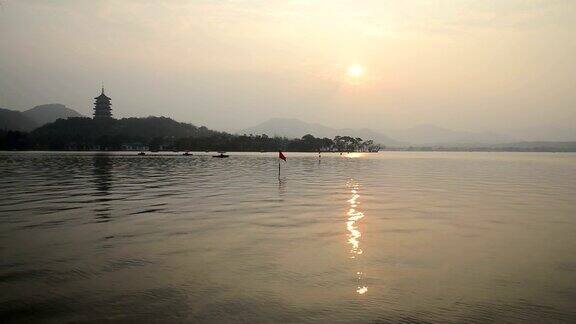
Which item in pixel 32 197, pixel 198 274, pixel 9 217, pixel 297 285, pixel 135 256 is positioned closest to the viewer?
pixel 297 285

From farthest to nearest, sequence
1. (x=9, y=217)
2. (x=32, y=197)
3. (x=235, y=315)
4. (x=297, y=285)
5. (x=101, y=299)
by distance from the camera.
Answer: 1. (x=32, y=197)
2. (x=9, y=217)
3. (x=297, y=285)
4. (x=101, y=299)
5. (x=235, y=315)

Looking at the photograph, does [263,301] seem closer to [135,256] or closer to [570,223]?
[135,256]

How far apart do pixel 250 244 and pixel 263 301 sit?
5.61 m

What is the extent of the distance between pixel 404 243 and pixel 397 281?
4.71m

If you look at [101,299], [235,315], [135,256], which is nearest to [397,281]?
[235,315]

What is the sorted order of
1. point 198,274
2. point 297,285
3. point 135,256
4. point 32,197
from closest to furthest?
point 297,285
point 198,274
point 135,256
point 32,197

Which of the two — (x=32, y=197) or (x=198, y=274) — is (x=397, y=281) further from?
(x=32, y=197)

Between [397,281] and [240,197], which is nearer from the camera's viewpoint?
[397,281]

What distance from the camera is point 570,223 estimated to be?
65.0ft

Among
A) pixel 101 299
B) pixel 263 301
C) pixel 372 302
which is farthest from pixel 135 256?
pixel 372 302

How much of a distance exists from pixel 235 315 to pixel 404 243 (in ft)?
28.3

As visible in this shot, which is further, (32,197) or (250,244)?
(32,197)

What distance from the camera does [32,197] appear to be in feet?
91.0

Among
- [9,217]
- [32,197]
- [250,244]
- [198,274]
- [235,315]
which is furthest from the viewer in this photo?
[32,197]
